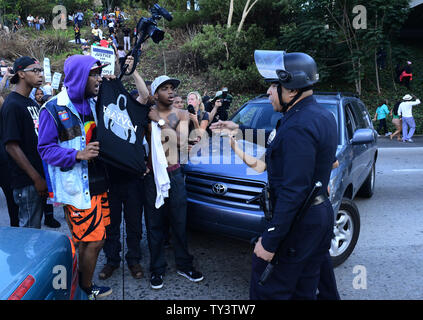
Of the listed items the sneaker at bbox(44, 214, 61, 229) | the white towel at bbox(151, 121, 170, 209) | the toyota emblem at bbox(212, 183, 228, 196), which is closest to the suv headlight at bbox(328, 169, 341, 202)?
the toyota emblem at bbox(212, 183, 228, 196)

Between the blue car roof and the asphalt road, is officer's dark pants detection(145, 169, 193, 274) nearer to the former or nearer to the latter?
the asphalt road

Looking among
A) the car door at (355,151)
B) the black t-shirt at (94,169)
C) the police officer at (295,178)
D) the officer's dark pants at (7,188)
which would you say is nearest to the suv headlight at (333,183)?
the car door at (355,151)

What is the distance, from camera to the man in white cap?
1314 centimetres

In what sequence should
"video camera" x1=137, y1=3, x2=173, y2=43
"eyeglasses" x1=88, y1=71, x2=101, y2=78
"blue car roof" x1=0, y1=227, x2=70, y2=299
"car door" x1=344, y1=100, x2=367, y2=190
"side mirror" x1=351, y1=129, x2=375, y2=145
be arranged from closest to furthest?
"blue car roof" x1=0, y1=227, x2=70, y2=299 < "eyeglasses" x1=88, y1=71, x2=101, y2=78 < "video camera" x1=137, y1=3, x2=173, y2=43 < "side mirror" x1=351, y1=129, x2=375, y2=145 < "car door" x1=344, y1=100, x2=367, y2=190

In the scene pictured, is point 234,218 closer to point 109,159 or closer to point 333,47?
point 109,159

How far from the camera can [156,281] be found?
11.0 ft

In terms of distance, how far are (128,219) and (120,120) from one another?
1.13m

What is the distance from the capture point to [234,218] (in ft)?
11.3

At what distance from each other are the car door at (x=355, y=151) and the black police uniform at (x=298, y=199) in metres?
2.39

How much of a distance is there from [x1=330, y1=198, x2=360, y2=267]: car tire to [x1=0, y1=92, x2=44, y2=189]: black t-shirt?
3.14 metres

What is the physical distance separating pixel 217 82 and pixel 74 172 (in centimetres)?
1593

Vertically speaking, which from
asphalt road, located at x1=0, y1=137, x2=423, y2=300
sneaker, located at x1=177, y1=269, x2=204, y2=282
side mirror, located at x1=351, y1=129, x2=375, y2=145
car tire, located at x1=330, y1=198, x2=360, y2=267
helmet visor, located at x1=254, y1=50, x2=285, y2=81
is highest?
helmet visor, located at x1=254, y1=50, x2=285, y2=81
